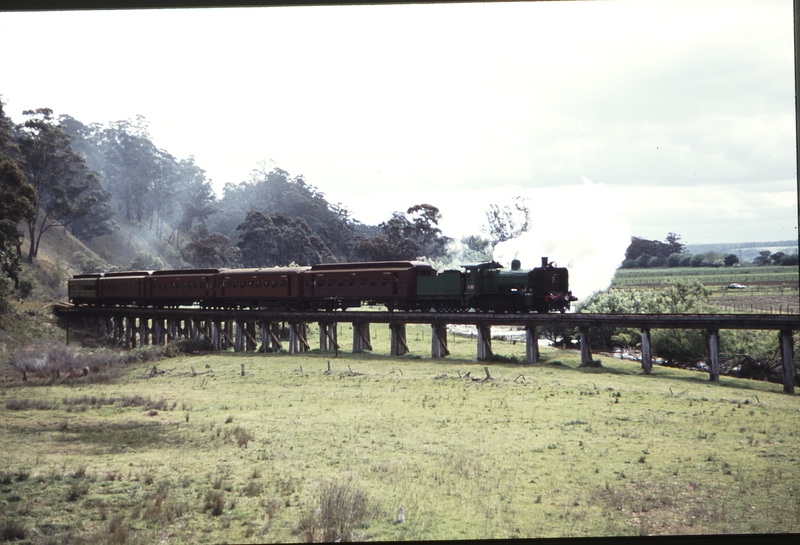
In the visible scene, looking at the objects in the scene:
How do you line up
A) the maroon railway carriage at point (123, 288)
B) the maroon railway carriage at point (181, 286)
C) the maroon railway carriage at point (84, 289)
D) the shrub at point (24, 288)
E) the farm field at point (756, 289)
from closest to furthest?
1. the farm field at point (756, 289)
2. the shrub at point (24, 288)
3. the maroon railway carriage at point (181, 286)
4. the maroon railway carriage at point (123, 288)
5. the maroon railway carriage at point (84, 289)

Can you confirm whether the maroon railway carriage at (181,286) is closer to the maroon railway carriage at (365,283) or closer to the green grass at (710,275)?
the maroon railway carriage at (365,283)

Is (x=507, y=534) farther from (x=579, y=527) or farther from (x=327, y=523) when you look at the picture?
(x=327, y=523)

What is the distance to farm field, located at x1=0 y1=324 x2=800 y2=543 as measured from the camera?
42.9ft

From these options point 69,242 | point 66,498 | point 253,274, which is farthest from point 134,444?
point 69,242

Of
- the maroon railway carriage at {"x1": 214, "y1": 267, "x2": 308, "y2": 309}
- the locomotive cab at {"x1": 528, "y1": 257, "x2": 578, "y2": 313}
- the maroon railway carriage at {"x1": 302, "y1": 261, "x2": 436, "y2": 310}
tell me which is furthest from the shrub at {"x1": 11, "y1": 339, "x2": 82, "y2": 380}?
the locomotive cab at {"x1": 528, "y1": 257, "x2": 578, "y2": 313}

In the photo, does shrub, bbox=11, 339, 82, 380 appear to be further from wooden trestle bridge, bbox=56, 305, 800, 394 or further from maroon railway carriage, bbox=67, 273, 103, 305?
maroon railway carriage, bbox=67, 273, 103, 305

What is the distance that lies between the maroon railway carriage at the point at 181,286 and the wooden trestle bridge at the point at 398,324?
48.2 inches

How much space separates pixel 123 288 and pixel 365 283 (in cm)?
1996

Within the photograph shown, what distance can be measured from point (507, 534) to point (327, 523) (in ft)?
11.3

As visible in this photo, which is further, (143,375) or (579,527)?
(143,375)

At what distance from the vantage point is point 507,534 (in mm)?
12586

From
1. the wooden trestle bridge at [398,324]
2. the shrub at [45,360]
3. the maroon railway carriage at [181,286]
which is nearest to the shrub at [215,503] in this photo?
the shrub at [45,360]

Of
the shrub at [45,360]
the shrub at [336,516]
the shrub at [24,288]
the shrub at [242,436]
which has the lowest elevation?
the shrub at [336,516]

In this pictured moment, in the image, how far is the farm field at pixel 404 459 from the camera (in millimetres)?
13086
